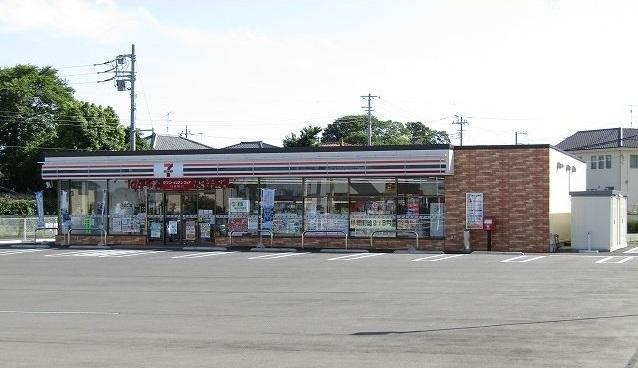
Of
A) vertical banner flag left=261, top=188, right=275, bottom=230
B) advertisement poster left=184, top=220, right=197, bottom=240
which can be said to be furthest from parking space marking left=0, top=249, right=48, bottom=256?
vertical banner flag left=261, top=188, right=275, bottom=230

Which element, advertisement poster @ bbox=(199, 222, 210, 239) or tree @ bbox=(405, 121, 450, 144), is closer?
advertisement poster @ bbox=(199, 222, 210, 239)

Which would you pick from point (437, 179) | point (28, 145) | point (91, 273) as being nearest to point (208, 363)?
point (91, 273)

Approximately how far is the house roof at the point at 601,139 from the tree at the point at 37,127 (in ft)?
117

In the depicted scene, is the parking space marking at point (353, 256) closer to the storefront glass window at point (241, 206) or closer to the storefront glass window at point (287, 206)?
the storefront glass window at point (287, 206)

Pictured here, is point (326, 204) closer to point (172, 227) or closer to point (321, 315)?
point (172, 227)

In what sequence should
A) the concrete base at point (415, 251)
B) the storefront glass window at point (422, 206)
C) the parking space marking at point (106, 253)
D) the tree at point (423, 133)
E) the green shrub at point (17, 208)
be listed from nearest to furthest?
the parking space marking at point (106, 253) < the concrete base at point (415, 251) < the storefront glass window at point (422, 206) < the green shrub at point (17, 208) < the tree at point (423, 133)

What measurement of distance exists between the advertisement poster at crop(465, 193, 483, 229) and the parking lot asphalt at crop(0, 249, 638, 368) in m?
7.28

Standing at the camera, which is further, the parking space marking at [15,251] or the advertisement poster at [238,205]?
the advertisement poster at [238,205]

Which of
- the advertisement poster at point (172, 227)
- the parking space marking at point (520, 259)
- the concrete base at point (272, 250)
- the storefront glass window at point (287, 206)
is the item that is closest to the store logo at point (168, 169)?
the advertisement poster at point (172, 227)

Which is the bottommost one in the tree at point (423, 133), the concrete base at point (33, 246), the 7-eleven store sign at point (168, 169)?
the concrete base at point (33, 246)

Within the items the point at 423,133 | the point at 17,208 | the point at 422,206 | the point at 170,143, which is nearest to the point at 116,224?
the point at 422,206

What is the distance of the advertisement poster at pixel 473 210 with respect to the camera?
3284 cm

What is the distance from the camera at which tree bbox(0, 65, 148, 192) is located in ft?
205

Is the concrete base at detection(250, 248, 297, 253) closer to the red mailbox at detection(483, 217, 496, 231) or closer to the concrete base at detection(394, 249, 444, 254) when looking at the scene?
the concrete base at detection(394, 249, 444, 254)
